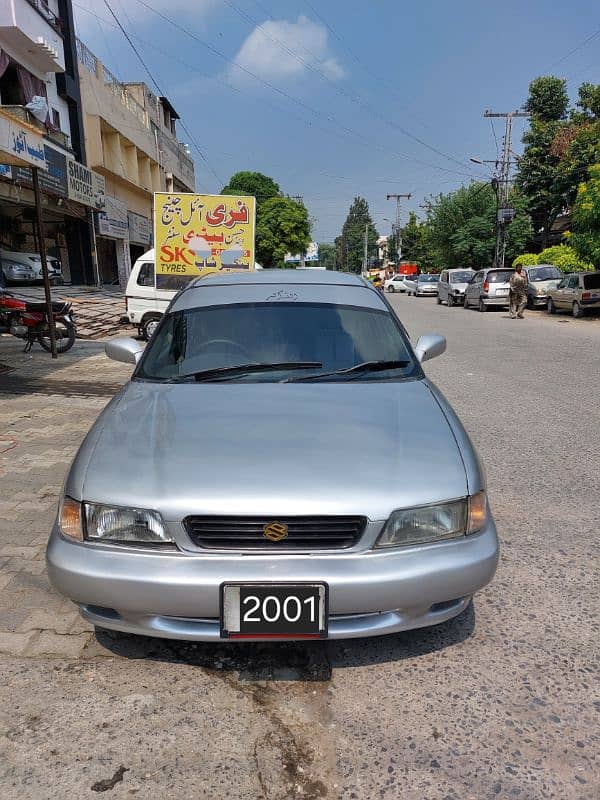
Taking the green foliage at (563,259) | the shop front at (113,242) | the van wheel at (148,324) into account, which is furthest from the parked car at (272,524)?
the green foliage at (563,259)

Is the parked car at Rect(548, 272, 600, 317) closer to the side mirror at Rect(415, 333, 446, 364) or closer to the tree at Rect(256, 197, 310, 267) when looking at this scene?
the side mirror at Rect(415, 333, 446, 364)

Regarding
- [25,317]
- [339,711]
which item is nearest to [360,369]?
[339,711]

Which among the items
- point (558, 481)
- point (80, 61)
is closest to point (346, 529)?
point (558, 481)

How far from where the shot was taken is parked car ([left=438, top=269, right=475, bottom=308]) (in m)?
28.1

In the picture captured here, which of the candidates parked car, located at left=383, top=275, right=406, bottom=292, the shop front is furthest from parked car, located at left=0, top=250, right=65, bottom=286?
parked car, located at left=383, top=275, right=406, bottom=292

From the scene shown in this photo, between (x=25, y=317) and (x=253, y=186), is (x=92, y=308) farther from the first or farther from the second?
(x=253, y=186)

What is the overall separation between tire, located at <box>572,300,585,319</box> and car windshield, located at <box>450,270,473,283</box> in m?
10.1

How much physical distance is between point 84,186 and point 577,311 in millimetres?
17892

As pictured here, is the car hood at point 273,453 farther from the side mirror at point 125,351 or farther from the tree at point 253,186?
the tree at point 253,186

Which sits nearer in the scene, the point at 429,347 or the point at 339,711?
the point at 339,711

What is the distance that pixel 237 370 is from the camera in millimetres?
3238

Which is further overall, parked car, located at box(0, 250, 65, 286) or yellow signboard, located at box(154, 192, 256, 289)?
parked car, located at box(0, 250, 65, 286)

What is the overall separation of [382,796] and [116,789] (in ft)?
2.72

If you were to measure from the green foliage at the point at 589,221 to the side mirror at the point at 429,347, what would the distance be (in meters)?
17.0
